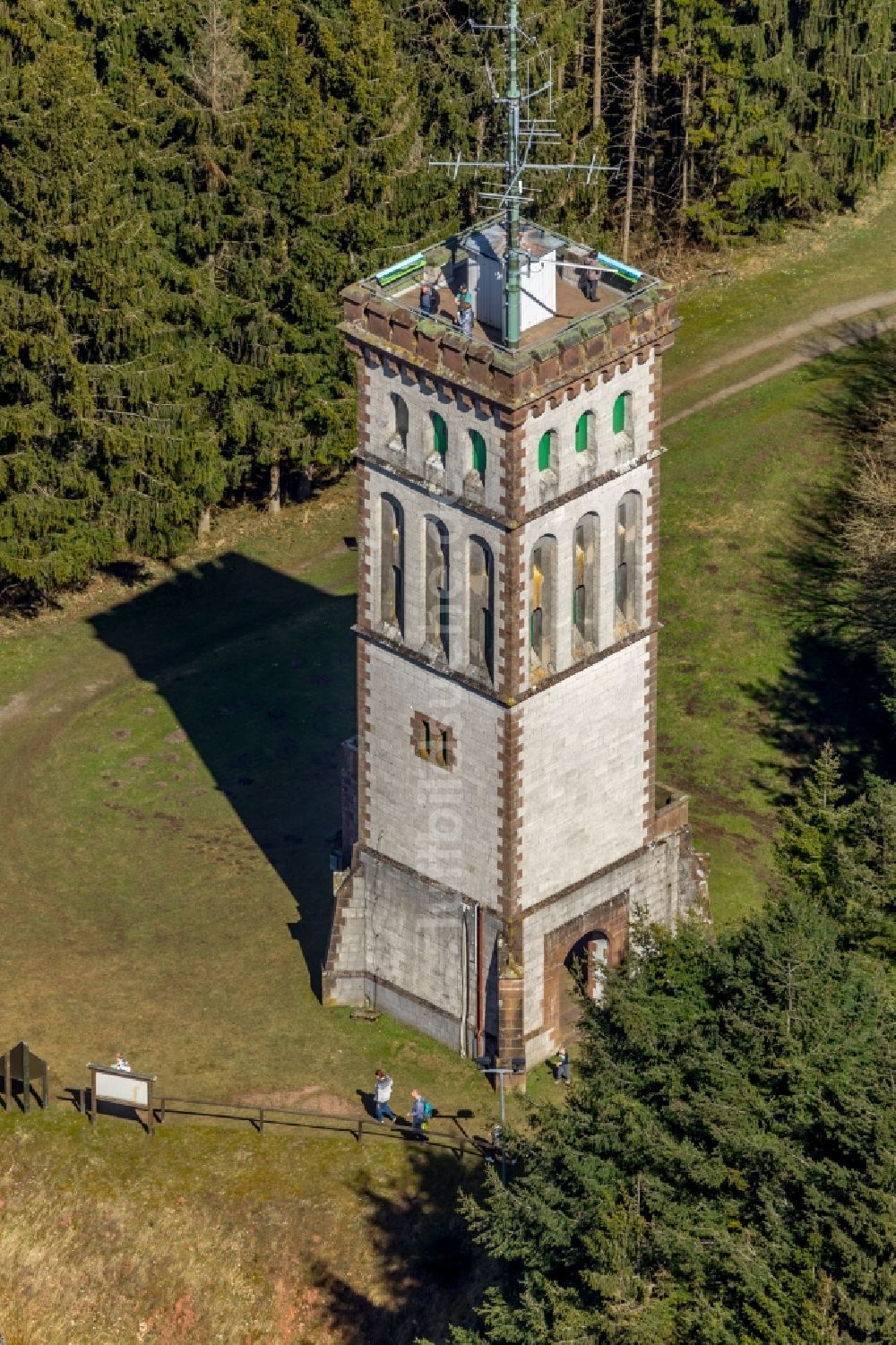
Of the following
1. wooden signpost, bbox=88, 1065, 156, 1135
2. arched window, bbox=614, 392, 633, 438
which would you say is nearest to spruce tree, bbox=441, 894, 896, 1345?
wooden signpost, bbox=88, 1065, 156, 1135

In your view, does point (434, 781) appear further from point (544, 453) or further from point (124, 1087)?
point (124, 1087)

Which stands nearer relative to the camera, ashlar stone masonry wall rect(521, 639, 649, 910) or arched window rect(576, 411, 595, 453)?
arched window rect(576, 411, 595, 453)

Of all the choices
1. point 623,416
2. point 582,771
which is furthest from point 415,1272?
point 623,416

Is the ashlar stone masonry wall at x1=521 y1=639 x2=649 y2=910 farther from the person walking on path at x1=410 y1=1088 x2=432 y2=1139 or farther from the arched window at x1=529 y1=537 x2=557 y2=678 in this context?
the person walking on path at x1=410 y1=1088 x2=432 y2=1139

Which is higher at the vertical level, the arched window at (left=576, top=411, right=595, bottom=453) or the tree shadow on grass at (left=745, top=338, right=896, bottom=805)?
the arched window at (left=576, top=411, right=595, bottom=453)

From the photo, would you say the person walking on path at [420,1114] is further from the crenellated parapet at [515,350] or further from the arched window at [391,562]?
the crenellated parapet at [515,350]

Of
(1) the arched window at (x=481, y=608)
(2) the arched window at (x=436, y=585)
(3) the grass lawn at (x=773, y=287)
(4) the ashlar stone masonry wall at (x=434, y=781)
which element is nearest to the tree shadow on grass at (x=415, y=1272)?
(4) the ashlar stone masonry wall at (x=434, y=781)
